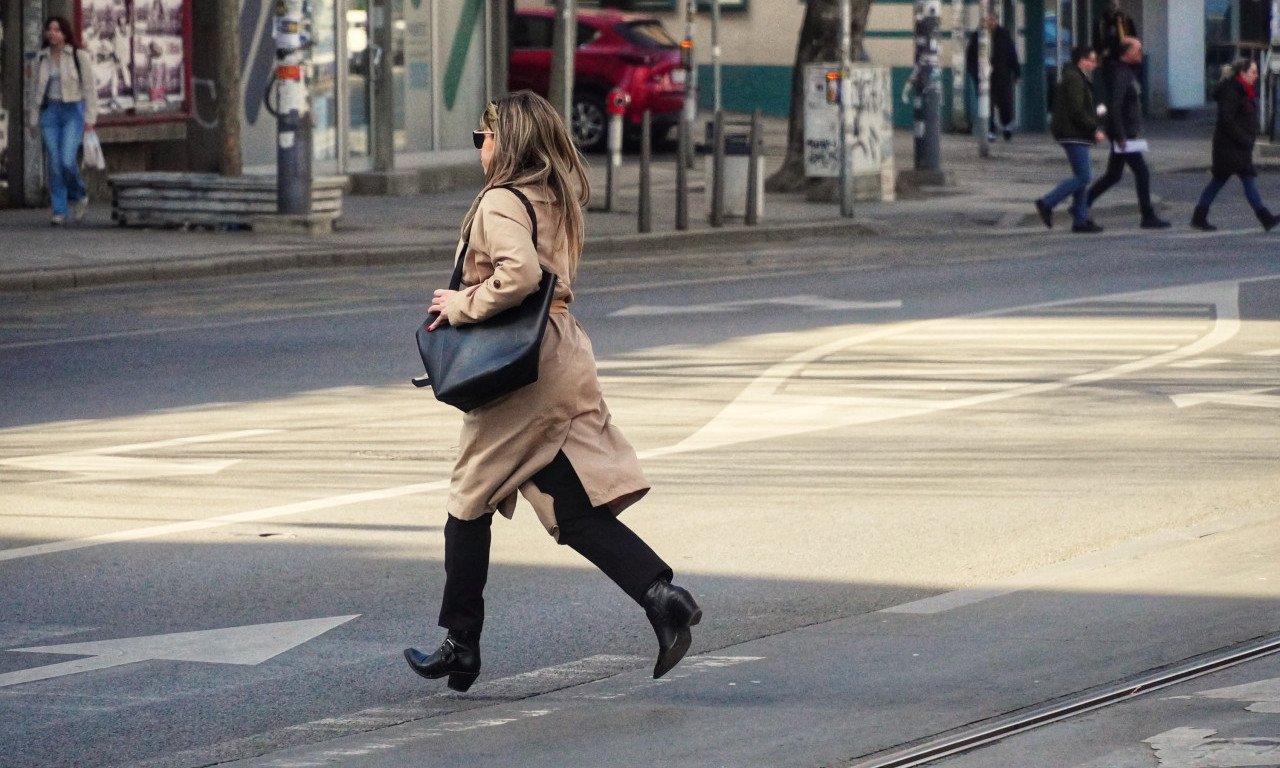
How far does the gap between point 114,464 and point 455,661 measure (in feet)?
12.5

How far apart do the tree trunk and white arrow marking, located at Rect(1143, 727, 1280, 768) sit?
66.2 feet

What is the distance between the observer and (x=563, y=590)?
6703 millimetres

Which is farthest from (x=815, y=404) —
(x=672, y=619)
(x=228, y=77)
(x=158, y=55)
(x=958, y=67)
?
(x=958, y=67)

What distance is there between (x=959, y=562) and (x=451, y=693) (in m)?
2.20

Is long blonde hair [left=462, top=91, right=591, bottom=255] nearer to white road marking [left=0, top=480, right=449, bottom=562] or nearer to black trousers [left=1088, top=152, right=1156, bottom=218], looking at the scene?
white road marking [left=0, top=480, right=449, bottom=562]

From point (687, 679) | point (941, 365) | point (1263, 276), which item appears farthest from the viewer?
point (1263, 276)

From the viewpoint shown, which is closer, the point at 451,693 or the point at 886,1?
the point at 451,693

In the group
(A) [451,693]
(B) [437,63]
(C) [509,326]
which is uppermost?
(B) [437,63]

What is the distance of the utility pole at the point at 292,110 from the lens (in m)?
19.0

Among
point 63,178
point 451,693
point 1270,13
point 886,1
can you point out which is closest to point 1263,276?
point 63,178

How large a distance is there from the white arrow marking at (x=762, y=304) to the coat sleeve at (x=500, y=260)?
8.81m

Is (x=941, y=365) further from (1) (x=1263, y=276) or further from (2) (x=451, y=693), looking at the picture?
(2) (x=451, y=693)

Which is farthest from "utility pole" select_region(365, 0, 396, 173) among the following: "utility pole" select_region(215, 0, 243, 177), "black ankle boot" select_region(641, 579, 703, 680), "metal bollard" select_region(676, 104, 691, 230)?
"black ankle boot" select_region(641, 579, 703, 680)

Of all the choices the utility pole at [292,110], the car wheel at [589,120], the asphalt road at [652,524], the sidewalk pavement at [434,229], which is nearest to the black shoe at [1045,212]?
the sidewalk pavement at [434,229]
